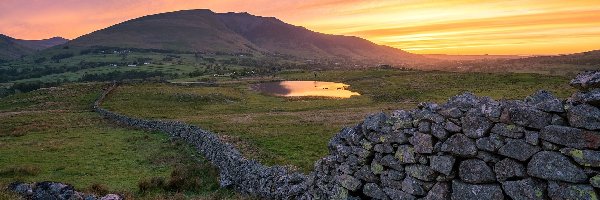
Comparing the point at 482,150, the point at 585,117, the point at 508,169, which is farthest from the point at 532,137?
the point at 482,150

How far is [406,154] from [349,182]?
99.6 inches

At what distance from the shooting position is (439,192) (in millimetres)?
10414

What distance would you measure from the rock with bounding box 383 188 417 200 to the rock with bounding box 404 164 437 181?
0.57 meters

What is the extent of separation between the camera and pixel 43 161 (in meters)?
30.5

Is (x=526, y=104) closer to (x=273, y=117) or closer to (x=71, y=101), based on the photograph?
(x=273, y=117)

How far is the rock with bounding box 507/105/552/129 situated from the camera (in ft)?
27.7

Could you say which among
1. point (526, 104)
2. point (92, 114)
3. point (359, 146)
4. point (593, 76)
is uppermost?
point (593, 76)

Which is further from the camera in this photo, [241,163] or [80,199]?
Result: [241,163]

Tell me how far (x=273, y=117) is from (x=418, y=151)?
4069 cm

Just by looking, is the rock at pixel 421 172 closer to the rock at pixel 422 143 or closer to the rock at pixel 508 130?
the rock at pixel 422 143

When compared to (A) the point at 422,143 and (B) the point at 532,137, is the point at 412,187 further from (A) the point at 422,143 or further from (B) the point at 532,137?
(B) the point at 532,137

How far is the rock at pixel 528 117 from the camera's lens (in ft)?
27.7

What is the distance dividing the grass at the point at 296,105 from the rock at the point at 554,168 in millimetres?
14654

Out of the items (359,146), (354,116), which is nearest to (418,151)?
(359,146)
